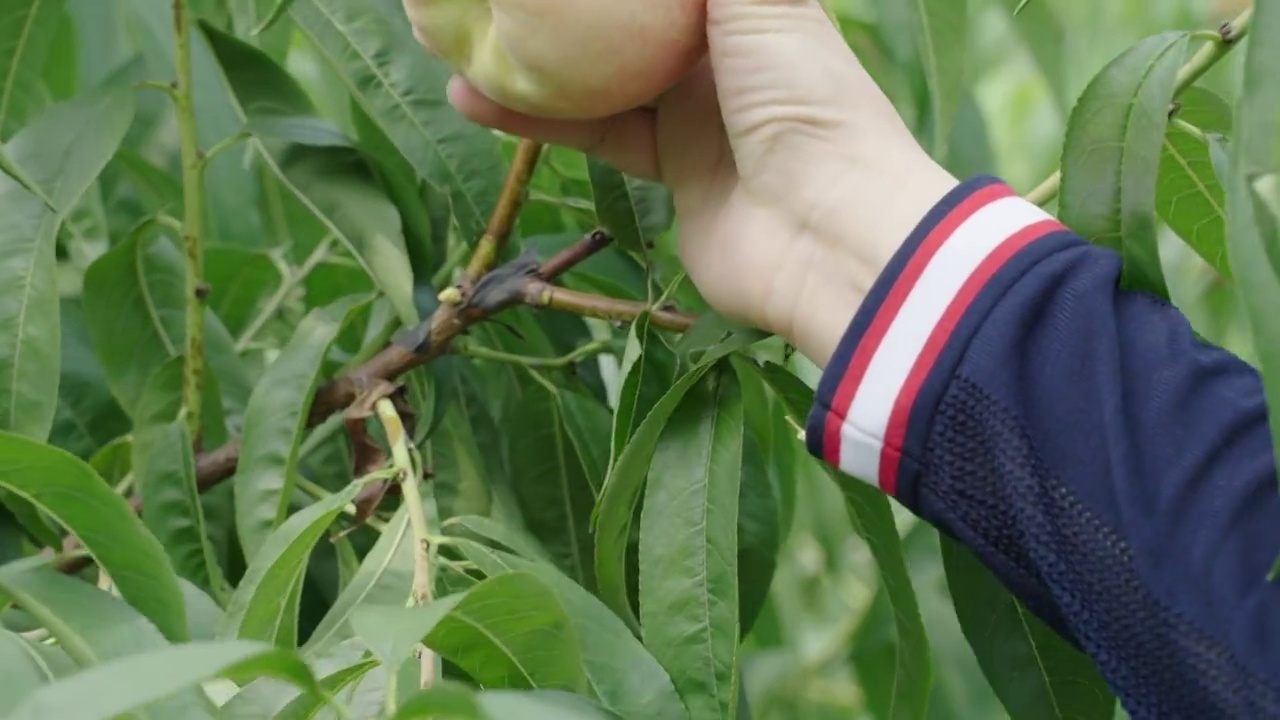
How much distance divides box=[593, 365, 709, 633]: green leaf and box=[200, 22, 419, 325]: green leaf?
0.43ft

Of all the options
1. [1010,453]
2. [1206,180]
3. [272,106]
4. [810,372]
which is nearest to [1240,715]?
[1010,453]

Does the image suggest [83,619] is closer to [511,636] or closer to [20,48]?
[511,636]

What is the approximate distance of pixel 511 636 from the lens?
0.41 metres

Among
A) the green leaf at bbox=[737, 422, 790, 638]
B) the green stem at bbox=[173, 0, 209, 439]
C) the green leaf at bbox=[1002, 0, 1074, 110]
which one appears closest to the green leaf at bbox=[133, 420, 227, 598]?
the green stem at bbox=[173, 0, 209, 439]

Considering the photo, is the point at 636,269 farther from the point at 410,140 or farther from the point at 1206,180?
the point at 1206,180

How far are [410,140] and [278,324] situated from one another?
1.01 ft

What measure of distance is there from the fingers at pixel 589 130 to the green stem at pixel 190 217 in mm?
147

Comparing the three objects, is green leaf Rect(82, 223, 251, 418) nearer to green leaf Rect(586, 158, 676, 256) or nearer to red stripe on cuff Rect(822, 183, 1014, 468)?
green leaf Rect(586, 158, 676, 256)

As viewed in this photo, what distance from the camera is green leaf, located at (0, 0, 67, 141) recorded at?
0.62 m

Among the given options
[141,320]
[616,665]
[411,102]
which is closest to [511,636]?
[616,665]

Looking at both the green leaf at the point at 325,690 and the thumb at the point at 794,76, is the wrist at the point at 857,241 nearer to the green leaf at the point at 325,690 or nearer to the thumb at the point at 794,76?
the thumb at the point at 794,76

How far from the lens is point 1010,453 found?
1.31 feet

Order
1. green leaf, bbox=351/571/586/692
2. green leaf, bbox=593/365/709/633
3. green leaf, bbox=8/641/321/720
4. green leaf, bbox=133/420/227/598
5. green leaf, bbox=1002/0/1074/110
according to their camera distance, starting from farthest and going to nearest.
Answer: green leaf, bbox=1002/0/1074/110
green leaf, bbox=133/420/227/598
green leaf, bbox=593/365/709/633
green leaf, bbox=351/571/586/692
green leaf, bbox=8/641/321/720

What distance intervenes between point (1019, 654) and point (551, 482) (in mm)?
264
